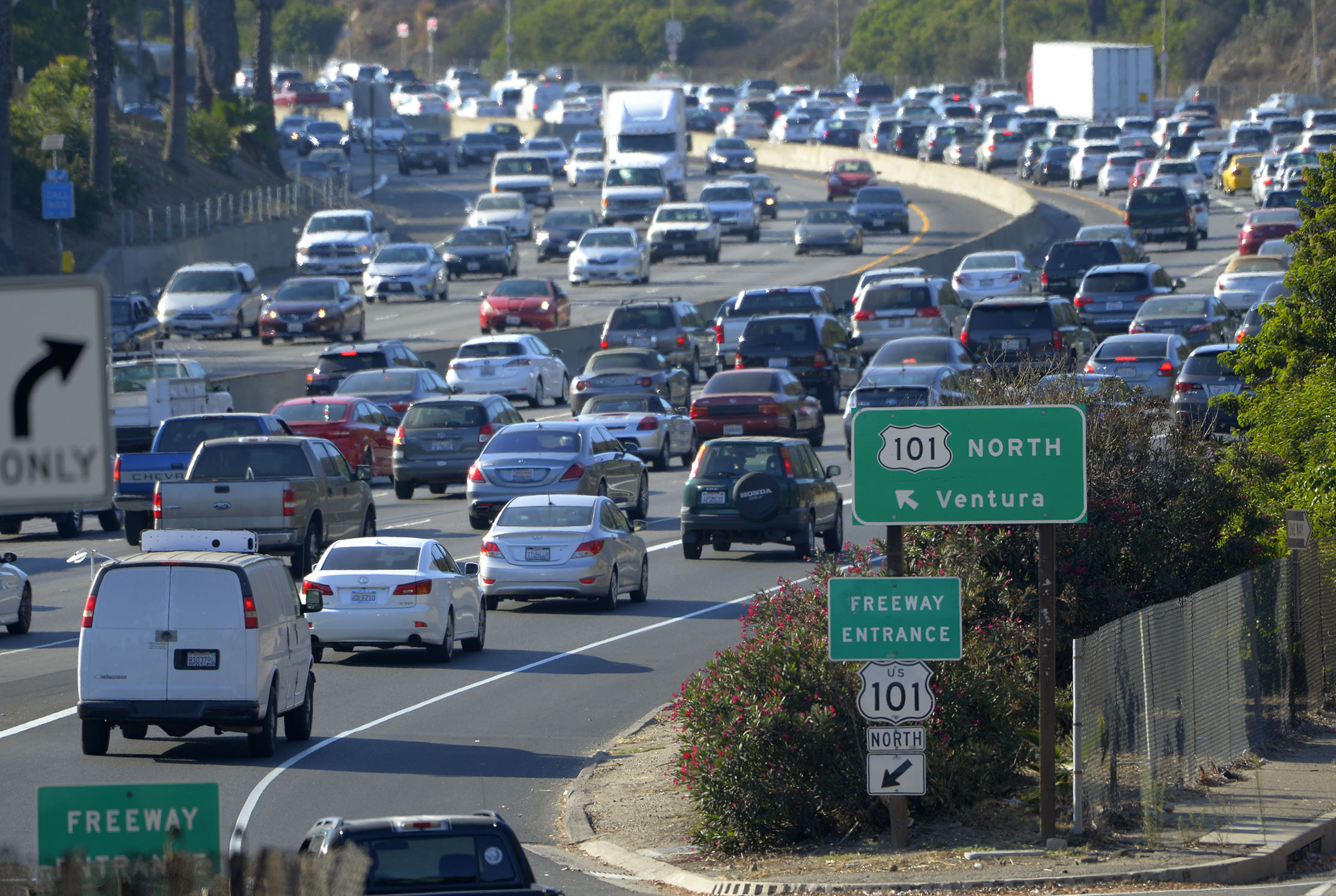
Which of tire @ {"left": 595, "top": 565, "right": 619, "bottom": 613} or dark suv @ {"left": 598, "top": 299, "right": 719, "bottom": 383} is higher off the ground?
dark suv @ {"left": 598, "top": 299, "right": 719, "bottom": 383}

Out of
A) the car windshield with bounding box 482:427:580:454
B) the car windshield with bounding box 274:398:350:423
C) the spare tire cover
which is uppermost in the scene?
the car windshield with bounding box 274:398:350:423

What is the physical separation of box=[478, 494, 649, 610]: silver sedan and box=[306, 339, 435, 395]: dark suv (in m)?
15.9

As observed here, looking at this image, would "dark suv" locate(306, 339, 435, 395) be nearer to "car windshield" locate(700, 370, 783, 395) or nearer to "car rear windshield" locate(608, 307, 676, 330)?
"car rear windshield" locate(608, 307, 676, 330)

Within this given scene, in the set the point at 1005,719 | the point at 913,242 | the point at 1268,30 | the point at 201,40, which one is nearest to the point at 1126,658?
the point at 1005,719

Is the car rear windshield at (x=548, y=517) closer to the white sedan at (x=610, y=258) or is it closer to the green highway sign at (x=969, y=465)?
the green highway sign at (x=969, y=465)

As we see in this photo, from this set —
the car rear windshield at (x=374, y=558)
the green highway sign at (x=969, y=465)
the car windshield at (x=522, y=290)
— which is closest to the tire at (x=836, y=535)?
the car rear windshield at (x=374, y=558)

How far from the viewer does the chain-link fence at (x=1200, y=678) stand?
43.9 ft

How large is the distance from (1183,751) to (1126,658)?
Answer: 4.77ft

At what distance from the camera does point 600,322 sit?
51.5 meters

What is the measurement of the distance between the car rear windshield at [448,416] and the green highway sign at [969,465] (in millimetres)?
20133

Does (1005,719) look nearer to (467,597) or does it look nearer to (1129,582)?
(1129,582)

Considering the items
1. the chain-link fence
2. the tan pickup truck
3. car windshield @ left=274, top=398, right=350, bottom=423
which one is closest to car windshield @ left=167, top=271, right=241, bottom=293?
car windshield @ left=274, top=398, right=350, bottom=423

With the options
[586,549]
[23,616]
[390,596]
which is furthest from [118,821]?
[586,549]

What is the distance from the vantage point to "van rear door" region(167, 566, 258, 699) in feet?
52.9
